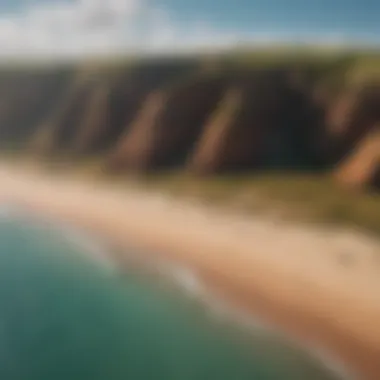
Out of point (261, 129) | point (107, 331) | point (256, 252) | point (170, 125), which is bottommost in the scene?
point (107, 331)

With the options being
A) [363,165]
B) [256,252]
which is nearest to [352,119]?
[363,165]

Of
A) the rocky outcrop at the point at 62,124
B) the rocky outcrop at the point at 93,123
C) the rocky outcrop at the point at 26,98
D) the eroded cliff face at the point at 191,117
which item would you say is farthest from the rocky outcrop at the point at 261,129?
the rocky outcrop at the point at 26,98

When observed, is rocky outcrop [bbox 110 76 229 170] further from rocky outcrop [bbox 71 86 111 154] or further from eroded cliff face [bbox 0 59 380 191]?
rocky outcrop [bbox 71 86 111 154]

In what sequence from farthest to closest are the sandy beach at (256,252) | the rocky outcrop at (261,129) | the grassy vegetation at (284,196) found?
the rocky outcrop at (261,129) → the grassy vegetation at (284,196) → the sandy beach at (256,252)

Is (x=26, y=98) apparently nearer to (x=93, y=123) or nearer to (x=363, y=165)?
(x=93, y=123)

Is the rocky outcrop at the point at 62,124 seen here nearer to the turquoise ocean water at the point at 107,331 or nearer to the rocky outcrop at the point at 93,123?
the rocky outcrop at the point at 93,123

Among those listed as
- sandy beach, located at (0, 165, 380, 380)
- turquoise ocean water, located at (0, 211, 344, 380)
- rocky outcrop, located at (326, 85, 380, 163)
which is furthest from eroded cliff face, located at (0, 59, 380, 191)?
turquoise ocean water, located at (0, 211, 344, 380)
